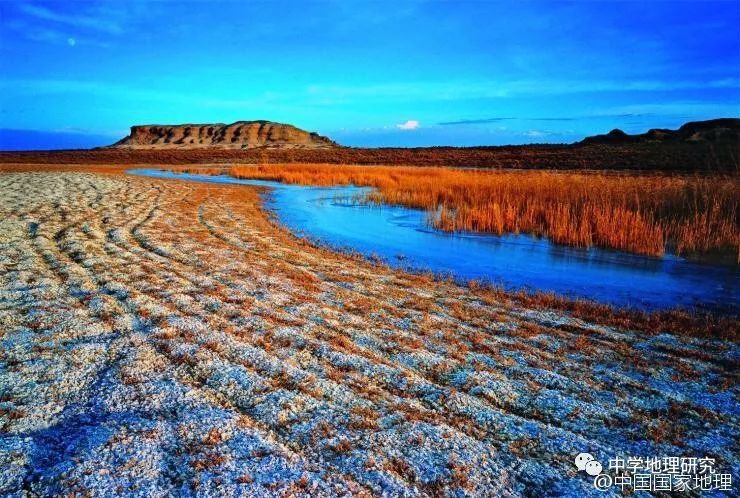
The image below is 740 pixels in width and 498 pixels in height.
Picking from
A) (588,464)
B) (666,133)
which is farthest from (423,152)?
(588,464)

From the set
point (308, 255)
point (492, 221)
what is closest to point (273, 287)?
point (308, 255)

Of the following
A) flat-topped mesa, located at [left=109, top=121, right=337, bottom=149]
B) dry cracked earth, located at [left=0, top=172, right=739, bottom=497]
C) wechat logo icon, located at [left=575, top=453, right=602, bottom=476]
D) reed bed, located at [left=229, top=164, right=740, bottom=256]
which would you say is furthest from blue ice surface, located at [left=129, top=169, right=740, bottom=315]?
flat-topped mesa, located at [left=109, top=121, right=337, bottom=149]

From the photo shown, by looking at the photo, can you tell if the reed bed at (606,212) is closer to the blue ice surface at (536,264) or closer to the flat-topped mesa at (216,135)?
the blue ice surface at (536,264)

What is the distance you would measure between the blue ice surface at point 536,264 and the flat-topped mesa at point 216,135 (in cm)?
11940

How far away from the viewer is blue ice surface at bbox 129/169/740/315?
745 centimetres

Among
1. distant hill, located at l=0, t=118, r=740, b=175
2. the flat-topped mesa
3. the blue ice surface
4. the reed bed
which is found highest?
the flat-topped mesa

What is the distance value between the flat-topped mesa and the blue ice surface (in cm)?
11940

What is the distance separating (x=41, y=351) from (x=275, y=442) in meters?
2.45

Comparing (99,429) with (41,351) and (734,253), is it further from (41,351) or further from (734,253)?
(734,253)

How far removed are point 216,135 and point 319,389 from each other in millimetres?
143881

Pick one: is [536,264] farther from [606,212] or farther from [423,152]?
[423,152]

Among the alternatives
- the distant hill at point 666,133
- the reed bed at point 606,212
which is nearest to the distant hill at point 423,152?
the distant hill at point 666,133

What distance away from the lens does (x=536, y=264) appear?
941 centimetres

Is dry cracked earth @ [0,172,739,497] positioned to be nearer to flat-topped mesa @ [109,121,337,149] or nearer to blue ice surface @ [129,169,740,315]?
blue ice surface @ [129,169,740,315]
